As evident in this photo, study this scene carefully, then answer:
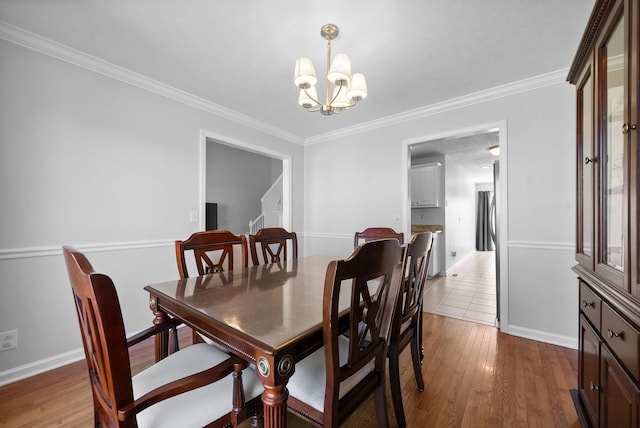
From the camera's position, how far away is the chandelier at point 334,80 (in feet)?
5.35

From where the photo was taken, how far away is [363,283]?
37.3 inches

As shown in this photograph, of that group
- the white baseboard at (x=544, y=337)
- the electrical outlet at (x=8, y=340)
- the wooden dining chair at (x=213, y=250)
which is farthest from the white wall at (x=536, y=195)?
the electrical outlet at (x=8, y=340)

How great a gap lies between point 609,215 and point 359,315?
3.59 feet

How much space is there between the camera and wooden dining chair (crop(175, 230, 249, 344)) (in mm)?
1734

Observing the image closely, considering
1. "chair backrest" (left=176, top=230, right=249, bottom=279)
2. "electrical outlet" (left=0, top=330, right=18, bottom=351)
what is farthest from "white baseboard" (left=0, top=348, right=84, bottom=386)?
"chair backrest" (left=176, top=230, right=249, bottom=279)

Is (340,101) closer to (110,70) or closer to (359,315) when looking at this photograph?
(359,315)

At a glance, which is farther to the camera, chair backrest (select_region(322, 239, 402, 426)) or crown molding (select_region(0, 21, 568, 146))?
crown molding (select_region(0, 21, 568, 146))

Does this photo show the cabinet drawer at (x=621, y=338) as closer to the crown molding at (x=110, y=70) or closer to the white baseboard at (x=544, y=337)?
the white baseboard at (x=544, y=337)

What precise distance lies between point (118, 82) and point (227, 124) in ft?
3.60

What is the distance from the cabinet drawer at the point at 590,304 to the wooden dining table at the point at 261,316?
1.05 meters

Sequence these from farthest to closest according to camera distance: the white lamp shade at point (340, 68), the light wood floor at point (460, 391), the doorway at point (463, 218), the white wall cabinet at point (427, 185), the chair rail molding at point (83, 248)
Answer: the white wall cabinet at point (427, 185) < the doorway at point (463, 218) < the chair rail molding at point (83, 248) < the white lamp shade at point (340, 68) < the light wood floor at point (460, 391)

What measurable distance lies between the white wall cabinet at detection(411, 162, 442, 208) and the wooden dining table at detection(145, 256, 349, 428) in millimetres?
4046

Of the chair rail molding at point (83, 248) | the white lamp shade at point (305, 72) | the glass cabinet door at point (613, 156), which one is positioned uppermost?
the white lamp shade at point (305, 72)

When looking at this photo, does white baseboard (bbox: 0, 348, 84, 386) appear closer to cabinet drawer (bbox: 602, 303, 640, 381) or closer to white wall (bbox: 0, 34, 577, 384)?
white wall (bbox: 0, 34, 577, 384)
